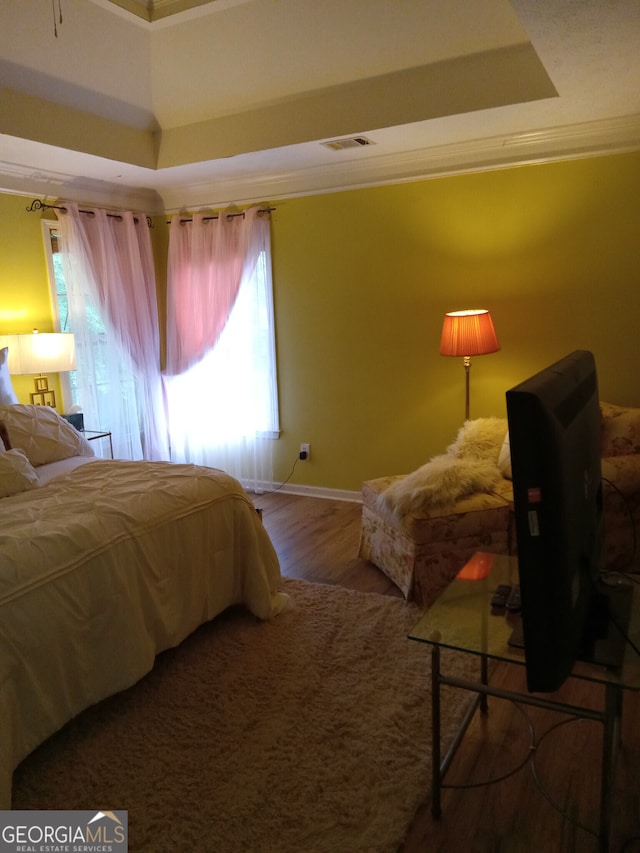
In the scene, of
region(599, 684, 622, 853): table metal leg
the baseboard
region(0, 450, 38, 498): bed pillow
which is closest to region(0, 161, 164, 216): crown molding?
region(0, 450, 38, 498): bed pillow

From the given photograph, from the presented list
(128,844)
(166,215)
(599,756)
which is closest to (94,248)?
(166,215)

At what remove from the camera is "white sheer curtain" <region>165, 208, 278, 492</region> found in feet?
15.6

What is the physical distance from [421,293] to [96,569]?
2.89m

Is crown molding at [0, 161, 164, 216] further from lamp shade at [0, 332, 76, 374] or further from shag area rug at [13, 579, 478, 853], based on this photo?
shag area rug at [13, 579, 478, 853]

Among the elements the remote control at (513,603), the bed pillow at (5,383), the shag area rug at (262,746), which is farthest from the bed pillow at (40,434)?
the remote control at (513,603)

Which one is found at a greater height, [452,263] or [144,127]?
[144,127]

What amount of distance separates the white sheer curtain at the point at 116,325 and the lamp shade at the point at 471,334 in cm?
255

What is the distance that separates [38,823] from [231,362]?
3.58 m

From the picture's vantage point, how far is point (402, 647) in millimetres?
2631

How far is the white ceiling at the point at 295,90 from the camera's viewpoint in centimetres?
307

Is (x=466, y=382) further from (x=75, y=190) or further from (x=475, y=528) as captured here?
(x=75, y=190)

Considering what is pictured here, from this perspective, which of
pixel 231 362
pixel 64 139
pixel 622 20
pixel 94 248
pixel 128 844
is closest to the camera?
pixel 128 844

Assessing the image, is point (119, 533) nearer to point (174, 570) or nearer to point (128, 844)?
point (174, 570)

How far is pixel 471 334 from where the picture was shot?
11.8ft
